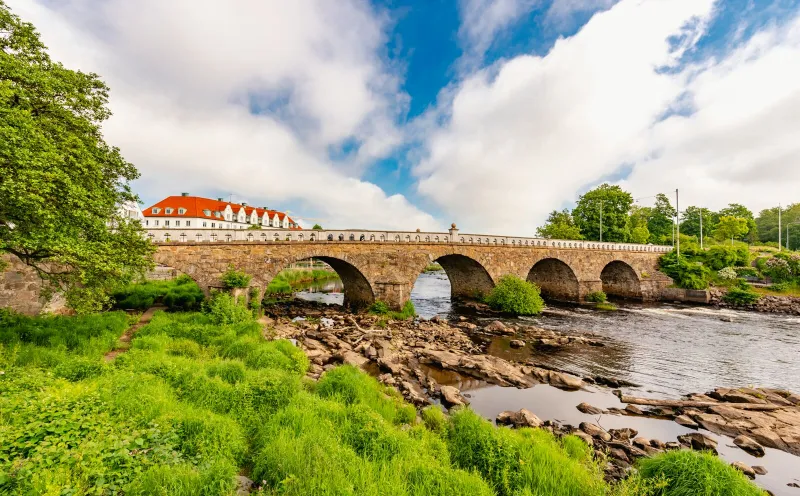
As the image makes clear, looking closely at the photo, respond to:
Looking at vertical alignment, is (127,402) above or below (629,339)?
above

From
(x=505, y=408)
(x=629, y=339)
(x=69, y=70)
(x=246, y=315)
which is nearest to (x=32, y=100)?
(x=69, y=70)

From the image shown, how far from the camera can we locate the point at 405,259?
24.5 metres

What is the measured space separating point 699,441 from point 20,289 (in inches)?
1004

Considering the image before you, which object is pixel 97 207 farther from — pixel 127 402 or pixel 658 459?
pixel 658 459

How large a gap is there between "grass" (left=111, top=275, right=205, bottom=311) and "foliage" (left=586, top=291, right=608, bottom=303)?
115ft

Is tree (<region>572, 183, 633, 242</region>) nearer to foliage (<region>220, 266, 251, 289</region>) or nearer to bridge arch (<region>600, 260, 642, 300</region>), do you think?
bridge arch (<region>600, 260, 642, 300</region>)

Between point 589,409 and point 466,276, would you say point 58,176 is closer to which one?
point 589,409

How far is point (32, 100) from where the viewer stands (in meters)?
8.91

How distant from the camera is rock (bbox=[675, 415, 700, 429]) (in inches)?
373

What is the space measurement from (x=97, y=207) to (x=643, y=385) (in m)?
19.3

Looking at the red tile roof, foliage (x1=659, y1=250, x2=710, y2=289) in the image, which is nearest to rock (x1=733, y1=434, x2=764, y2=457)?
foliage (x1=659, y1=250, x2=710, y2=289)

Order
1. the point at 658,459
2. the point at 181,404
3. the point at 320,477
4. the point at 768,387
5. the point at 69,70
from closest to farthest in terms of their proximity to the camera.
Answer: the point at 320,477, the point at 658,459, the point at 181,404, the point at 69,70, the point at 768,387

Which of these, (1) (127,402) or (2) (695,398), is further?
(2) (695,398)

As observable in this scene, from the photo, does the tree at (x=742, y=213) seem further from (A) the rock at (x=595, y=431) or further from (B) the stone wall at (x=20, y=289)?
(B) the stone wall at (x=20, y=289)
